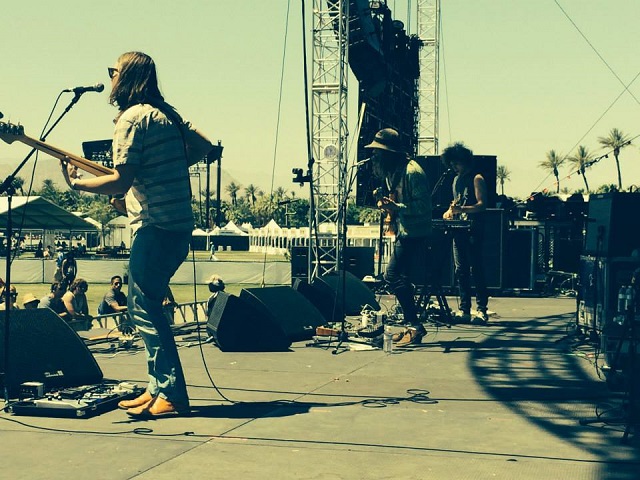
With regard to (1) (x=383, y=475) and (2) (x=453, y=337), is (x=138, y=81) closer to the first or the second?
(1) (x=383, y=475)

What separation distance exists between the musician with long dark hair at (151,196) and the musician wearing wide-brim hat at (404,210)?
3930 mm

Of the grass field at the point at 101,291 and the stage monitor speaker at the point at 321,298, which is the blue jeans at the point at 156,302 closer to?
the stage monitor speaker at the point at 321,298

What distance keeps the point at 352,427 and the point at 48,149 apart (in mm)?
2403

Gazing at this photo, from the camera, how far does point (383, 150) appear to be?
9086 millimetres

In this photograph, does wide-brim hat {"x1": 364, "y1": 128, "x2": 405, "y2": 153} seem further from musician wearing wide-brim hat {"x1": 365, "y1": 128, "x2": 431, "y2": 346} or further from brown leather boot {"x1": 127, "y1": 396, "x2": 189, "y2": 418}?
brown leather boot {"x1": 127, "y1": 396, "x2": 189, "y2": 418}

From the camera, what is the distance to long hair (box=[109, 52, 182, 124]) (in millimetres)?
5246

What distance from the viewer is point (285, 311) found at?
9.49 metres

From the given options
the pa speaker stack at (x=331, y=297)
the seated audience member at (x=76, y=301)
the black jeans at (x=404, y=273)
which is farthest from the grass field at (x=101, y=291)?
the black jeans at (x=404, y=273)

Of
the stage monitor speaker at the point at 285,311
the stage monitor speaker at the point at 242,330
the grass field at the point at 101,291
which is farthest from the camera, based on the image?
the grass field at the point at 101,291

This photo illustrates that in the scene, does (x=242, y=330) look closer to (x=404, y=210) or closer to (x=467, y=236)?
(x=404, y=210)

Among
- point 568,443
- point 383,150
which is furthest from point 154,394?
point 383,150

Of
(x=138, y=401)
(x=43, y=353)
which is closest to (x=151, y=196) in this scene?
(x=138, y=401)

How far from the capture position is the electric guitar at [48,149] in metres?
5.26

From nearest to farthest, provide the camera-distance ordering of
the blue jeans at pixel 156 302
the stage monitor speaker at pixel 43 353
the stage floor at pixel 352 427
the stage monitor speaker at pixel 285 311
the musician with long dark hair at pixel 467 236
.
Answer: the stage floor at pixel 352 427 < the blue jeans at pixel 156 302 < the stage monitor speaker at pixel 43 353 < the stage monitor speaker at pixel 285 311 < the musician with long dark hair at pixel 467 236
